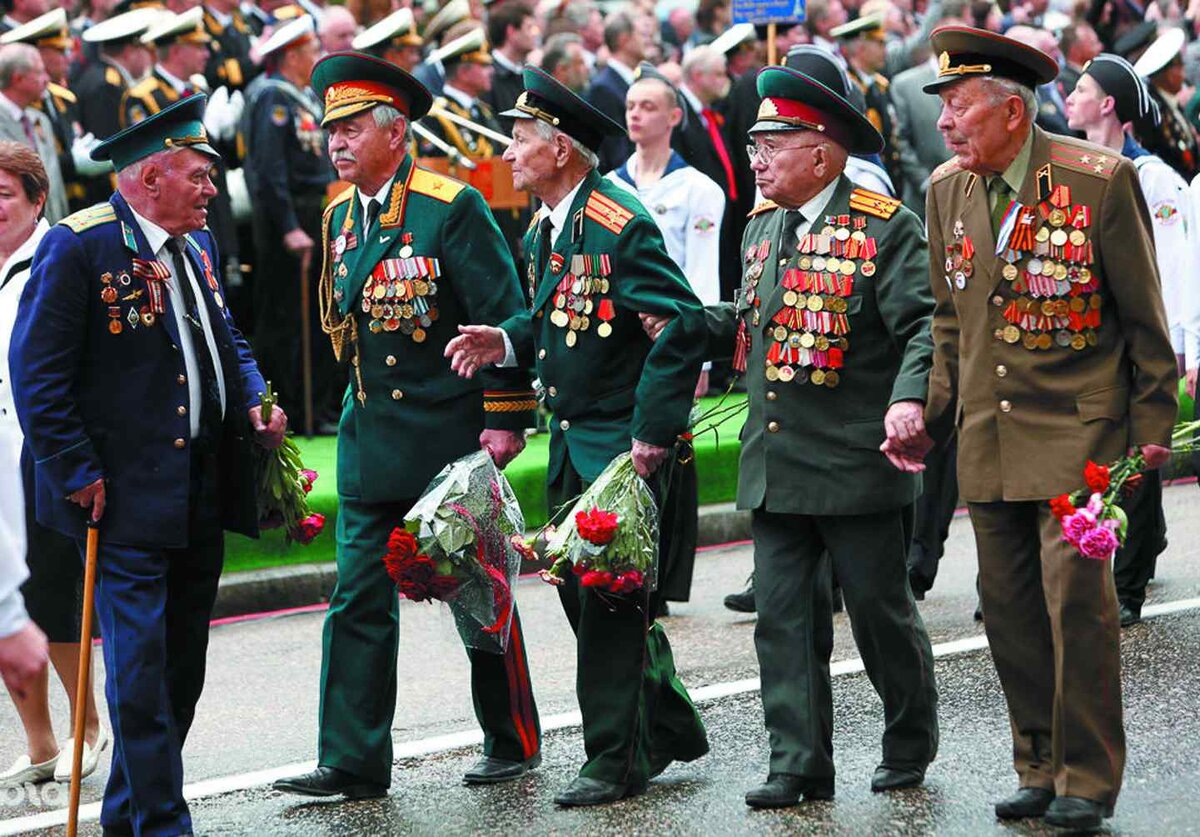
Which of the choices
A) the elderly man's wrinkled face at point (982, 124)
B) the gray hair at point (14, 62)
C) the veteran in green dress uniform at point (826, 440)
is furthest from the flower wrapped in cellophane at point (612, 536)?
the gray hair at point (14, 62)

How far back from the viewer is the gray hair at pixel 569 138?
258 inches

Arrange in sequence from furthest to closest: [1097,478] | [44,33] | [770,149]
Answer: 1. [44,33]
2. [770,149]
3. [1097,478]

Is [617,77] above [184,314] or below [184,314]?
above

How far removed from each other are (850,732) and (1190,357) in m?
2.66

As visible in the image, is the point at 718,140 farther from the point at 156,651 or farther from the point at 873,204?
the point at 156,651

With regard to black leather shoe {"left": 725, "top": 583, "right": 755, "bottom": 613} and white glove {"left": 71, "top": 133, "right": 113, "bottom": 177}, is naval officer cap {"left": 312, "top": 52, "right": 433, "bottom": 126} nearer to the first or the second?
black leather shoe {"left": 725, "top": 583, "right": 755, "bottom": 613}

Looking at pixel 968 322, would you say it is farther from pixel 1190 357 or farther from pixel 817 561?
pixel 1190 357

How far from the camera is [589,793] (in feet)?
20.8

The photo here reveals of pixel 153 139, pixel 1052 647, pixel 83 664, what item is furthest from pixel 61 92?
pixel 1052 647

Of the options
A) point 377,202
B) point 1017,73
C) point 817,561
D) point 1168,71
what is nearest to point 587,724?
point 817,561

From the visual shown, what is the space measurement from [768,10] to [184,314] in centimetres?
721

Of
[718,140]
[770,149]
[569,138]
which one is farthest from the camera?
[718,140]

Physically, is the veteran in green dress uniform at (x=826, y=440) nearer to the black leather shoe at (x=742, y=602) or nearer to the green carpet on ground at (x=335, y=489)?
the green carpet on ground at (x=335, y=489)

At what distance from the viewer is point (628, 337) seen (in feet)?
21.3
